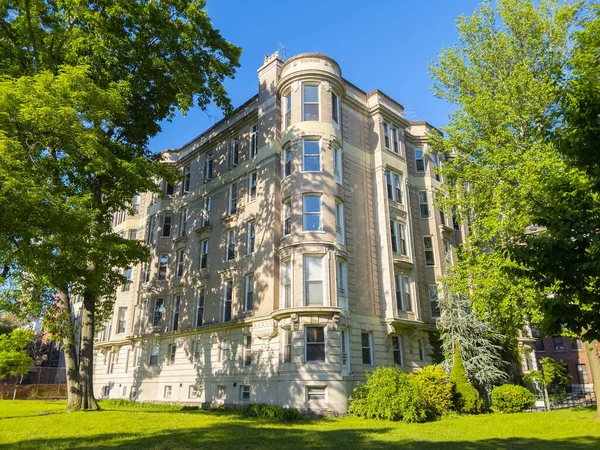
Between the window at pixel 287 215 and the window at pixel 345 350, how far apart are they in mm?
6019

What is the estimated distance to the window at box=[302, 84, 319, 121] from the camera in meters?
24.2

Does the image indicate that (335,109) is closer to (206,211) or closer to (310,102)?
(310,102)

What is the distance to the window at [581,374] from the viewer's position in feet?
143

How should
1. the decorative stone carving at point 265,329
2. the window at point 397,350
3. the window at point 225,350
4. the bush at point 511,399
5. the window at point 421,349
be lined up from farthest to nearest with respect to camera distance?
the window at point 421,349 < the window at point 225,350 < the window at point 397,350 < the decorative stone carving at point 265,329 < the bush at point 511,399

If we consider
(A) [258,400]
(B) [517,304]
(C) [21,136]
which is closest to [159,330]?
(A) [258,400]

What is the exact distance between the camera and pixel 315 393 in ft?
63.7

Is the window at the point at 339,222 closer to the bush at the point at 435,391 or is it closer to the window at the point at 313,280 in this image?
the window at the point at 313,280

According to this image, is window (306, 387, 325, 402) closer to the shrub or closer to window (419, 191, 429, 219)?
the shrub

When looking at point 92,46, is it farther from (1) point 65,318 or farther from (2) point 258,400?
Result: (2) point 258,400

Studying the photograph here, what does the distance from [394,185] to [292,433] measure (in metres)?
17.6

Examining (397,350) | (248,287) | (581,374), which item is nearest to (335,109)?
(248,287)

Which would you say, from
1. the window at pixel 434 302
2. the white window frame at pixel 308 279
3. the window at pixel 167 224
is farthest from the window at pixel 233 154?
the window at pixel 434 302

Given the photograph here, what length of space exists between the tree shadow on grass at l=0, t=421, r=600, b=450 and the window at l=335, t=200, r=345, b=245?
10590 millimetres

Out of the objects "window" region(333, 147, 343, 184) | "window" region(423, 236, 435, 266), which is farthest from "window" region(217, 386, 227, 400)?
"window" region(423, 236, 435, 266)
